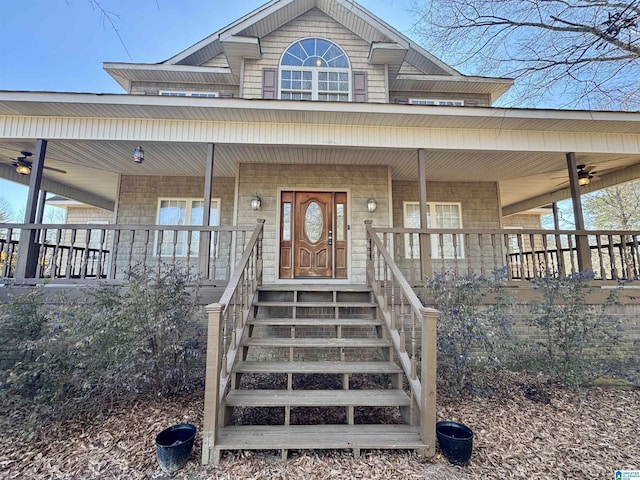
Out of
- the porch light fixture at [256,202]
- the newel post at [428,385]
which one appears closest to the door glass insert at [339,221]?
the porch light fixture at [256,202]

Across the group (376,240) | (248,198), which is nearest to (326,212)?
(248,198)

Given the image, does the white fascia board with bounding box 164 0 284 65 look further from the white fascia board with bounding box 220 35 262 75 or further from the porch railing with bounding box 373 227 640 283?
the porch railing with bounding box 373 227 640 283

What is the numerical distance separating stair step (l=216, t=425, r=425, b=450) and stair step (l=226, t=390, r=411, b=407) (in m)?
0.20

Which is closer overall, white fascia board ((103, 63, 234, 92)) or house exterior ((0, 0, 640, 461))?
house exterior ((0, 0, 640, 461))

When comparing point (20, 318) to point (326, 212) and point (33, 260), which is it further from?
point (326, 212)

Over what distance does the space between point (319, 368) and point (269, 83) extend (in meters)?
6.55

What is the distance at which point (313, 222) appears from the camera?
23.7 feet

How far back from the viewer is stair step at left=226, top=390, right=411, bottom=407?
3096 mm

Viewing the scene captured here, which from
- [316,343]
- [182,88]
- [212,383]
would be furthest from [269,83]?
[212,383]

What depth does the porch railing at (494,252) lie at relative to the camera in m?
5.50

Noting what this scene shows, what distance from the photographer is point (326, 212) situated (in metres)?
7.25

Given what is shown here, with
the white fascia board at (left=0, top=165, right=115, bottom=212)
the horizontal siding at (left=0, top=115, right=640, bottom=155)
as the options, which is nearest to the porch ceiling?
the white fascia board at (left=0, top=165, right=115, bottom=212)

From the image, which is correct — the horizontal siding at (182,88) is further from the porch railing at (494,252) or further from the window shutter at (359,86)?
the porch railing at (494,252)

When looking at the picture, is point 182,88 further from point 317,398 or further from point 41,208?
point 317,398
